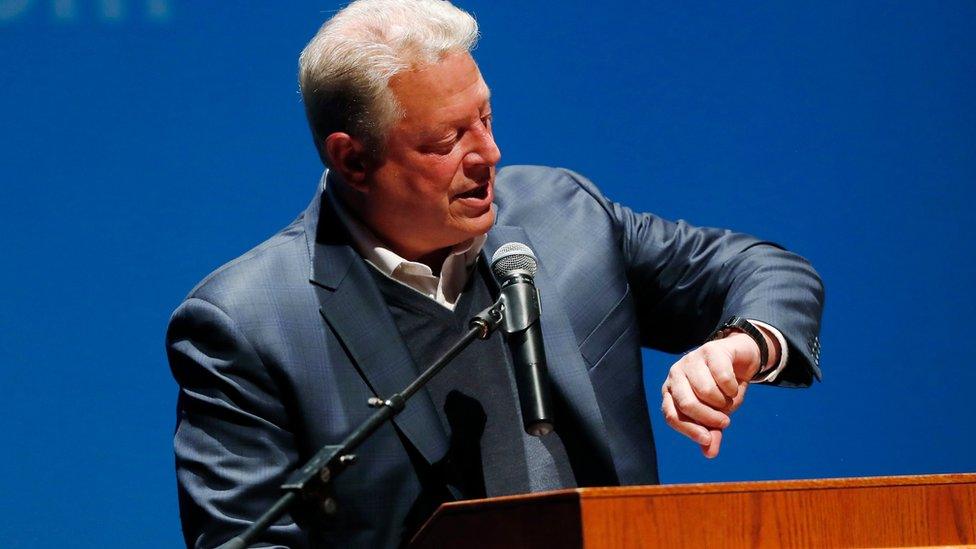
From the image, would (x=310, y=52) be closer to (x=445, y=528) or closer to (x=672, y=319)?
(x=672, y=319)

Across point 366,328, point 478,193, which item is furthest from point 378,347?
point 478,193

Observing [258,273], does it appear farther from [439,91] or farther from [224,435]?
[439,91]

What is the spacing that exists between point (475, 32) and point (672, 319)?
0.58m

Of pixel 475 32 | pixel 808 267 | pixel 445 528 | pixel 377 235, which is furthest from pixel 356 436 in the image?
pixel 808 267

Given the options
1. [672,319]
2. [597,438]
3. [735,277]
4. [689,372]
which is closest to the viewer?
[689,372]

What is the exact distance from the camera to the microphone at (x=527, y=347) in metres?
1.30

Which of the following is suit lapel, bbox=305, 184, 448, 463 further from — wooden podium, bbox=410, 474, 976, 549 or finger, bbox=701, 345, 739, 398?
wooden podium, bbox=410, 474, 976, 549

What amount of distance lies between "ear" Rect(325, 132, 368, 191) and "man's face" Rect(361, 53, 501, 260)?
0.04 meters

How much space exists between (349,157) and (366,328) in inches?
11.5

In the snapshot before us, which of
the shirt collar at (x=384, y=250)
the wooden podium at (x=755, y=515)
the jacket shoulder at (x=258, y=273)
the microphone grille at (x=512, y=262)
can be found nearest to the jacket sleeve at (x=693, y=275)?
the shirt collar at (x=384, y=250)

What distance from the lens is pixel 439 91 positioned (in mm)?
1718

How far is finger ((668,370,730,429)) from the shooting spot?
1311mm

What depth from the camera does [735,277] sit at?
183 cm

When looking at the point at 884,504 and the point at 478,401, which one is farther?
the point at 478,401
